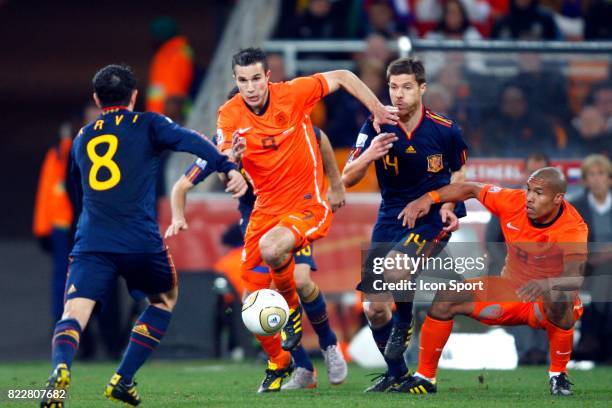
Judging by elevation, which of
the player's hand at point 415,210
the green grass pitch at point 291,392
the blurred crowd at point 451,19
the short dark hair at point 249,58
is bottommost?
the green grass pitch at point 291,392

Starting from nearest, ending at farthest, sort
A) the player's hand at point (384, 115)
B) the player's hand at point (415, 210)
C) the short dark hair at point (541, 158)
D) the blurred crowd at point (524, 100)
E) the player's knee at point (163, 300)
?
the player's knee at point (163, 300) < the player's hand at point (384, 115) < the player's hand at point (415, 210) < the short dark hair at point (541, 158) < the blurred crowd at point (524, 100)

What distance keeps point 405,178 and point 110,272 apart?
2414mm

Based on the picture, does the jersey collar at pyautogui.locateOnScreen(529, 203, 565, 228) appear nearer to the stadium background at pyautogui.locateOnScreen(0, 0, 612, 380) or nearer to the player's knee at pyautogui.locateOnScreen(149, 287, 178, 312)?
the player's knee at pyautogui.locateOnScreen(149, 287, 178, 312)

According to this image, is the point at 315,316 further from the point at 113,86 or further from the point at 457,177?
the point at 113,86

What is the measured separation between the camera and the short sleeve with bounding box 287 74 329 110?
909 centimetres

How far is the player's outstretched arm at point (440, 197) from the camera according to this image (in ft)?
29.2

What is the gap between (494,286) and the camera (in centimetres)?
883

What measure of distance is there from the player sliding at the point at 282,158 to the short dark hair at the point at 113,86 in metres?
1.10

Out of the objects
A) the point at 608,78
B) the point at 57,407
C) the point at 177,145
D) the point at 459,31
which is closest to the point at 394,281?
the point at 177,145

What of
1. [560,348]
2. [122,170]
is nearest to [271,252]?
[122,170]

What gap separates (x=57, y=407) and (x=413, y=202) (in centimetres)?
300

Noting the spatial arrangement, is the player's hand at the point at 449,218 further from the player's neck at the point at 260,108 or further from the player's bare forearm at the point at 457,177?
the player's neck at the point at 260,108

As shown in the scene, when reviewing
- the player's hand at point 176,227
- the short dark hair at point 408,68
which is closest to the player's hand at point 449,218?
the short dark hair at point 408,68

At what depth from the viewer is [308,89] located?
358 inches
